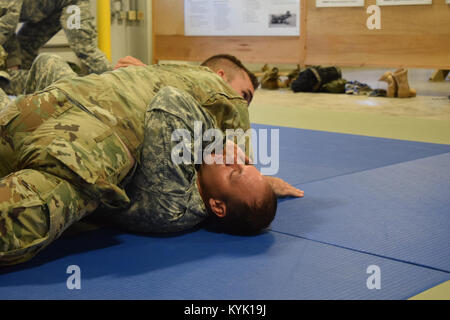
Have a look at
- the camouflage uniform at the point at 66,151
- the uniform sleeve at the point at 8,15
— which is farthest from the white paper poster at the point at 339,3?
the camouflage uniform at the point at 66,151

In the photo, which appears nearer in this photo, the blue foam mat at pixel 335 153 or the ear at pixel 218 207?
the ear at pixel 218 207

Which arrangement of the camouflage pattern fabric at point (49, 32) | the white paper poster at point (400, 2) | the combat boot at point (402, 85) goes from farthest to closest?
the combat boot at point (402, 85) → the white paper poster at point (400, 2) → the camouflage pattern fabric at point (49, 32)

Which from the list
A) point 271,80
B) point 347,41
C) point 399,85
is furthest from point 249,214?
point 271,80

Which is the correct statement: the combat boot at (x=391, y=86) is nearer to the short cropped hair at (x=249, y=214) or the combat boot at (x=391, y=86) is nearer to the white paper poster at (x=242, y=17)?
the white paper poster at (x=242, y=17)

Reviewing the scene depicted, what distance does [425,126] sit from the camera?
428 cm

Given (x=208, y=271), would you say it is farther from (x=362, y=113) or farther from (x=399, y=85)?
(x=399, y=85)

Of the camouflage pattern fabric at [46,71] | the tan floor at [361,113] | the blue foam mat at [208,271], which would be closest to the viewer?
the blue foam mat at [208,271]

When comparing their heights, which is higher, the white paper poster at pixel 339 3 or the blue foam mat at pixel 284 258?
the white paper poster at pixel 339 3

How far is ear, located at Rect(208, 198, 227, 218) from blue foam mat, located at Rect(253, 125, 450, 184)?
782mm

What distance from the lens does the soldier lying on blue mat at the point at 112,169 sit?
1.56 metres

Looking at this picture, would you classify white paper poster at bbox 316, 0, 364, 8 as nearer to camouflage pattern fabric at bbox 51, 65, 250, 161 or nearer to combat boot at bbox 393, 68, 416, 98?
combat boot at bbox 393, 68, 416, 98

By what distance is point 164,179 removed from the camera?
1826 mm

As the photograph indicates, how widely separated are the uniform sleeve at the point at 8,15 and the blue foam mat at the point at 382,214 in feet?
9.86
